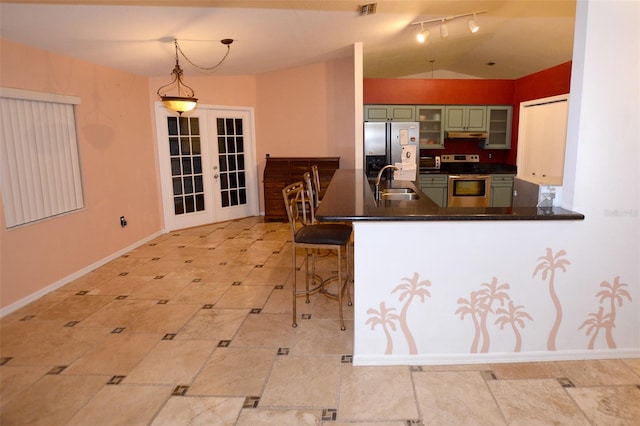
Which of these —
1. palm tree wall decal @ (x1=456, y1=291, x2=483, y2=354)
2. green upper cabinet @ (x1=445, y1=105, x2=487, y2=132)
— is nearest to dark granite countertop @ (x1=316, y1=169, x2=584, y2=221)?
palm tree wall decal @ (x1=456, y1=291, x2=483, y2=354)

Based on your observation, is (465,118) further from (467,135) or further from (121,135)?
(121,135)

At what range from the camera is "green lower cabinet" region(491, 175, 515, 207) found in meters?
6.96

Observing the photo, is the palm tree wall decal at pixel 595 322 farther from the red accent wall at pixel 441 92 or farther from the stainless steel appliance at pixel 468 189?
the red accent wall at pixel 441 92

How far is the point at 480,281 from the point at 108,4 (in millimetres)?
3325

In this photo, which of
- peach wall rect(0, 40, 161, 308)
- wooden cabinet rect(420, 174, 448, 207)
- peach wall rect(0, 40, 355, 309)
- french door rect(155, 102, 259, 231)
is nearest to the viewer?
peach wall rect(0, 40, 161, 308)

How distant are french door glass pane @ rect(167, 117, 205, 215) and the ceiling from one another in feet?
2.79

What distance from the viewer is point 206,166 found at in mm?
6656

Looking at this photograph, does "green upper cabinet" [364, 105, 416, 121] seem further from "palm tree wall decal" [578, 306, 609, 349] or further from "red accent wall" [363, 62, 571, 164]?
"palm tree wall decal" [578, 306, 609, 349]

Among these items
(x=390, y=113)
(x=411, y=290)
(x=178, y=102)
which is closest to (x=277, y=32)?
(x=178, y=102)

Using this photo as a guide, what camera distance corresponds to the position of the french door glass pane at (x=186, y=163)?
20.4 ft

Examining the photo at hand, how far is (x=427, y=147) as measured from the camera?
23.6ft

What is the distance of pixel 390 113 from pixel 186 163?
3.55 meters

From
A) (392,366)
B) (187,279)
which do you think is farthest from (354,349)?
(187,279)

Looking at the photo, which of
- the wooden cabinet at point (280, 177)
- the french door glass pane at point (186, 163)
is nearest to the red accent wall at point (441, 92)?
the wooden cabinet at point (280, 177)
